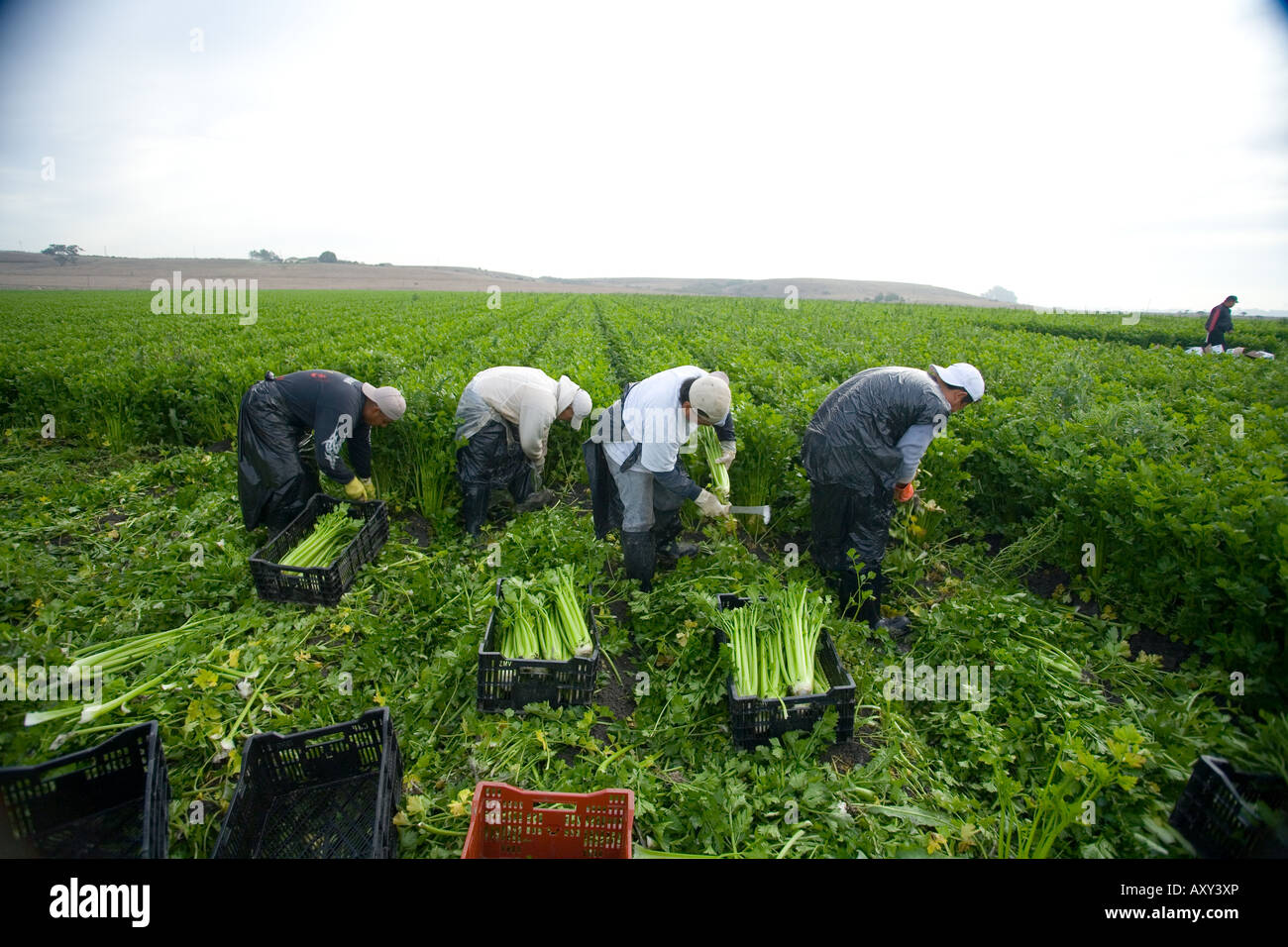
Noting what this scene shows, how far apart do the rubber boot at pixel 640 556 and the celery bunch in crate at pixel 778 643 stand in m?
1.28

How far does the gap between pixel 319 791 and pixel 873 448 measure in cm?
405

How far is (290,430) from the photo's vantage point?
5.14 meters

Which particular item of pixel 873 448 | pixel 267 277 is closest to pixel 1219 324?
pixel 873 448

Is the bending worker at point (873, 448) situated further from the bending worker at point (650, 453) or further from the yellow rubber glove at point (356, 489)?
the yellow rubber glove at point (356, 489)

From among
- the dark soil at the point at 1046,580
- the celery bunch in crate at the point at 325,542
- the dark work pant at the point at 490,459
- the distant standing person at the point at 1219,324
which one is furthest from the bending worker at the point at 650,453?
the distant standing person at the point at 1219,324

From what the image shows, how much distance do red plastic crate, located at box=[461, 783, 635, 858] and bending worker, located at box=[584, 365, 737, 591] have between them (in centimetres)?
230

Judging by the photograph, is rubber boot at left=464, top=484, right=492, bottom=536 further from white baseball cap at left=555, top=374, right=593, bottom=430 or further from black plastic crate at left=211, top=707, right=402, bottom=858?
black plastic crate at left=211, top=707, right=402, bottom=858

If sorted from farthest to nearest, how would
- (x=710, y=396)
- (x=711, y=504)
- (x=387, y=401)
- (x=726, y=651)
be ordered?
1. (x=387, y=401)
2. (x=711, y=504)
3. (x=710, y=396)
4. (x=726, y=651)

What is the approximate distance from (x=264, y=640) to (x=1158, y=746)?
208 inches

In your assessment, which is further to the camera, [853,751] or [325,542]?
[325,542]

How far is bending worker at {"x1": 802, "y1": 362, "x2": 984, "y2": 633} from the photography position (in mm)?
4215

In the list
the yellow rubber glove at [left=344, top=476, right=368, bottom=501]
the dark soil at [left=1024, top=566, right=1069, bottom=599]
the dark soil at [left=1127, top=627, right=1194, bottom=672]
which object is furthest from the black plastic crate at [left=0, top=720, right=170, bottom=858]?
the dark soil at [left=1024, top=566, right=1069, bottom=599]

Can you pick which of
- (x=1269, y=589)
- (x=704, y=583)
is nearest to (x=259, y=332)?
(x=704, y=583)

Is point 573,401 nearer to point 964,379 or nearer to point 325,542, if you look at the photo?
point 325,542
